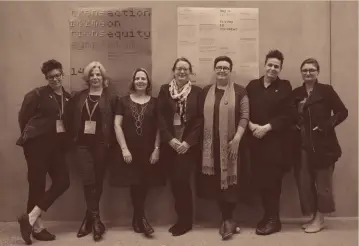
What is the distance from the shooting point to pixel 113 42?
3.76 metres

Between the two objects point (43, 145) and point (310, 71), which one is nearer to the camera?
point (43, 145)

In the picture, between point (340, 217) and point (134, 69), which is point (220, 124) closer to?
point (134, 69)

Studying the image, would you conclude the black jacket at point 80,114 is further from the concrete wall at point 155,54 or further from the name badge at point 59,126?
the concrete wall at point 155,54

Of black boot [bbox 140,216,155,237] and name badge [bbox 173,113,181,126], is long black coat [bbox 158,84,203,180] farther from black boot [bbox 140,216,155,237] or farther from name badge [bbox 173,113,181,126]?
black boot [bbox 140,216,155,237]

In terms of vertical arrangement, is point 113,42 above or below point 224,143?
above

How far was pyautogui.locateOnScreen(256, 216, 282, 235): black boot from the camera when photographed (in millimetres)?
3362

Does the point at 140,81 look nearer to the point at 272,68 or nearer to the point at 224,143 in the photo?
the point at 224,143

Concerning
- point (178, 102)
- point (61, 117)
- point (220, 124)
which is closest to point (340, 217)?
point (220, 124)

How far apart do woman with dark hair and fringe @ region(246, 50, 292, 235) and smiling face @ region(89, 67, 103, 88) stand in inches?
50.5

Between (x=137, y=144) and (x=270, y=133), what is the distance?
1.11 m

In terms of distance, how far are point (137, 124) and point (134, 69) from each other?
67 cm

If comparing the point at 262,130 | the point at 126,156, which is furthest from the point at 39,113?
the point at 262,130

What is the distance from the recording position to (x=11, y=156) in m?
3.78

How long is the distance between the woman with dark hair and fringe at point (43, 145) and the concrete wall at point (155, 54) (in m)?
0.45
